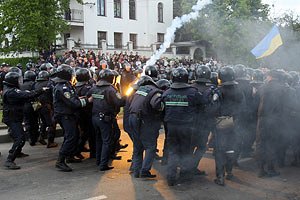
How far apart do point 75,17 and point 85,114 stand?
26.3 m

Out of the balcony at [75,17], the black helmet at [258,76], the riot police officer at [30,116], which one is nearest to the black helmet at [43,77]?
the riot police officer at [30,116]

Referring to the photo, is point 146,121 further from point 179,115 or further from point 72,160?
point 72,160

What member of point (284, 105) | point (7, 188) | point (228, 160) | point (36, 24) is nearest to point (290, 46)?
point (284, 105)

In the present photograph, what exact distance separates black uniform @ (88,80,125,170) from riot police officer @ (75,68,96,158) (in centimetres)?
76

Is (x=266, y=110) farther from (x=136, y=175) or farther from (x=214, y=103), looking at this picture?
(x=136, y=175)

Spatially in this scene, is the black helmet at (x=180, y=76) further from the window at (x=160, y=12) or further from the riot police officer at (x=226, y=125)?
the window at (x=160, y=12)

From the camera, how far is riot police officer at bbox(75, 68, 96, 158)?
848 cm

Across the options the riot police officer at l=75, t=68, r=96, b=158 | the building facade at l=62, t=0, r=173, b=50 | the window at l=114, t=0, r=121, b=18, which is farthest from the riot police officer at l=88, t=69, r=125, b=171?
the window at l=114, t=0, r=121, b=18

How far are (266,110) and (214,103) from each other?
109 centimetres

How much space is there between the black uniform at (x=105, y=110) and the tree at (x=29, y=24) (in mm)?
17299

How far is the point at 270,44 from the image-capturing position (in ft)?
38.8

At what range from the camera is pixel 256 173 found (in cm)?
735

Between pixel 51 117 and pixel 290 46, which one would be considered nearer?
pixel 51 117

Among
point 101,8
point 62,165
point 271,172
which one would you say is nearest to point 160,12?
point 101,8
